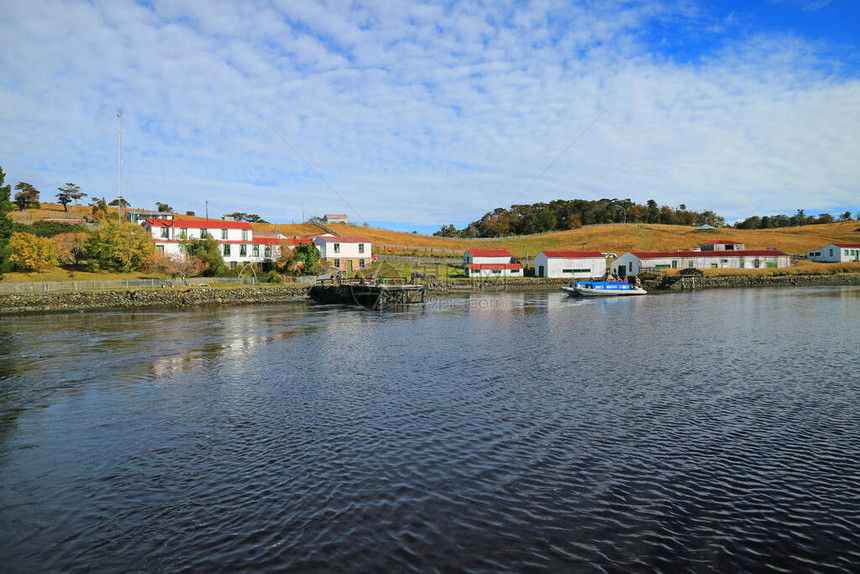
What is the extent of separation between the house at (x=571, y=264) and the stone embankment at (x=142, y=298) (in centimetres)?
5279

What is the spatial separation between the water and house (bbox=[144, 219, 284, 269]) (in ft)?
184

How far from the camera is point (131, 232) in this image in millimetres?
79062

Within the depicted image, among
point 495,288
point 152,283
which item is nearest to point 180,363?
point 152,283

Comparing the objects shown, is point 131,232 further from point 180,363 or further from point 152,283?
point 180,363

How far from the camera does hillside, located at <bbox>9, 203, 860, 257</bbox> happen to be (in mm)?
140875

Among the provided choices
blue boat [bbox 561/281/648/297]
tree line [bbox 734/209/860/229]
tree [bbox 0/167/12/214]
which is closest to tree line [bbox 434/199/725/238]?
tree line [bbox 734/209/860/229]

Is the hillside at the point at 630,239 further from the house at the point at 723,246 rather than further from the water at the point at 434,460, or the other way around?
the water at the point at 434,460

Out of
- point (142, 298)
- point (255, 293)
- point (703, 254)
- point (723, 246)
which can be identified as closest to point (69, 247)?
point (142, 298)

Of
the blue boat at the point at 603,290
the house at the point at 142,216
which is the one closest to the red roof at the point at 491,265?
the blue boat at the point at 603,290

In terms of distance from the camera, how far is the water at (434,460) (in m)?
10.7

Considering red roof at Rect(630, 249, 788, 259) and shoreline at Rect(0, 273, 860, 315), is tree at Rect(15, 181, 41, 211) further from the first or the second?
red roof at Rect(630, 249, 788, 259)

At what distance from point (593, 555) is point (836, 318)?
165 ft

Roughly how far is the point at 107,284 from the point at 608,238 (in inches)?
5319

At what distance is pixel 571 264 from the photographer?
105750 mm
